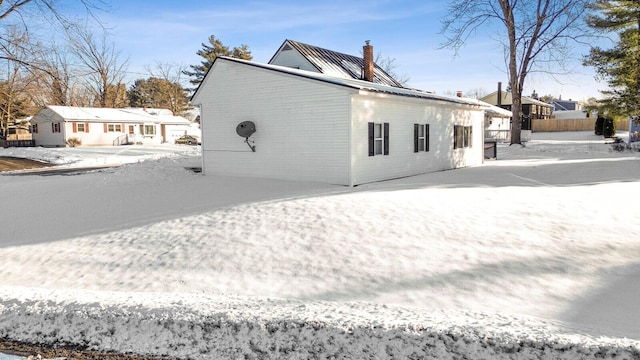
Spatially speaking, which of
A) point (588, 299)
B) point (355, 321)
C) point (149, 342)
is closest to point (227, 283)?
point (149, 342)

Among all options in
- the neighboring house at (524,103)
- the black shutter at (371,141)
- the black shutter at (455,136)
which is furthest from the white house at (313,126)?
the neighboring house at (524,103)

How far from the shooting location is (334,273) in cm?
597

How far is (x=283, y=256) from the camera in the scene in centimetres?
668

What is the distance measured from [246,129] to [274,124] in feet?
3.46

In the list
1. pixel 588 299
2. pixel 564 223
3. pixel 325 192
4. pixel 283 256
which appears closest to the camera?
pixel 588 299

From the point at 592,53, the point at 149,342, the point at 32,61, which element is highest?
the point at 592,53

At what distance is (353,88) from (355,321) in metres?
8.54

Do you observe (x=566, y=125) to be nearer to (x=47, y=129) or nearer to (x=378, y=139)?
(x=378, y=139)

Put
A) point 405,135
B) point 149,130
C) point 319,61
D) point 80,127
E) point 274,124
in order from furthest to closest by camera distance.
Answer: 1. point 149,130
2. point 80,127
3. point 319,61
4. point 405,135
5. point 274,124

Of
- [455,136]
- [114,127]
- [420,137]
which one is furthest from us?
[114,127]

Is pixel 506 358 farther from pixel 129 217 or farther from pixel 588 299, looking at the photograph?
pixel 129 217

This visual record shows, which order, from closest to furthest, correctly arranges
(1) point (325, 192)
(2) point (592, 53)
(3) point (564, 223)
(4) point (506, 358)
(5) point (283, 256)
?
(4) point (506, 358), (5) point (283, 256), (3) point (564, 223), (1) point (325, 192), (2) point (592, 53)

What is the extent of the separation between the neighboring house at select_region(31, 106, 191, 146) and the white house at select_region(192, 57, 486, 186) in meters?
30.9

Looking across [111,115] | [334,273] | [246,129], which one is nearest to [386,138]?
[246,129]
